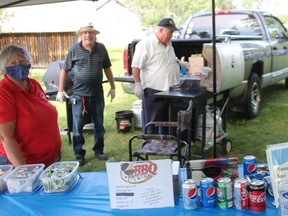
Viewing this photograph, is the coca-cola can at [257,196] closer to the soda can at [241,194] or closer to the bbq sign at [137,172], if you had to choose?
the soda can at [241,194]

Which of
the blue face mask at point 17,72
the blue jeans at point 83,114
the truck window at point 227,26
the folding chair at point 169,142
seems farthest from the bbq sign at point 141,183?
the truck window at point 227,26

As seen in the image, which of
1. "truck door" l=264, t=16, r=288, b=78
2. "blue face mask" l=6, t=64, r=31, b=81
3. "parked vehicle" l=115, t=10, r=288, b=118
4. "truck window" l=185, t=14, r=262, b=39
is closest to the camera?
"blue face mask" l=6, t=64, r=31, b=81

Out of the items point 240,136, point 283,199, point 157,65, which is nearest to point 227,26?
point 240,136

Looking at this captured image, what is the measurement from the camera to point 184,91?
4.22 metres

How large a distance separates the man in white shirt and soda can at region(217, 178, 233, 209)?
269cm

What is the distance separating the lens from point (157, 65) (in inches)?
177

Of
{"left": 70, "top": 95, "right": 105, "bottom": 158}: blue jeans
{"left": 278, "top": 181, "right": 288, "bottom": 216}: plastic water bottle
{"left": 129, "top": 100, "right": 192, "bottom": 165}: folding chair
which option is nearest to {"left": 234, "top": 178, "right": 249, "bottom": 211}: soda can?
{"left": 278, "top": 181, "right": 288, "bottom": 216}: plastic water bottle

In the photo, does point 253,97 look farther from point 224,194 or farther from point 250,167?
point 224,194

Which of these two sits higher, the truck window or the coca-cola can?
the truck window

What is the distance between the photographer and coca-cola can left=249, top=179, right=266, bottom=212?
5.40 feet

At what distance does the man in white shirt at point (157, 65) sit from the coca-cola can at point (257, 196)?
2.75 m

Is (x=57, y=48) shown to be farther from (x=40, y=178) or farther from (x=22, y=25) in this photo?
(x=40, y=178)

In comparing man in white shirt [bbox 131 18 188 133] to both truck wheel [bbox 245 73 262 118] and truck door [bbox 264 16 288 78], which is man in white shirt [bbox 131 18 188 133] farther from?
truck door [bbox 264 16 288 78]

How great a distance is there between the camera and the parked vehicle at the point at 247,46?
5.96 metres
